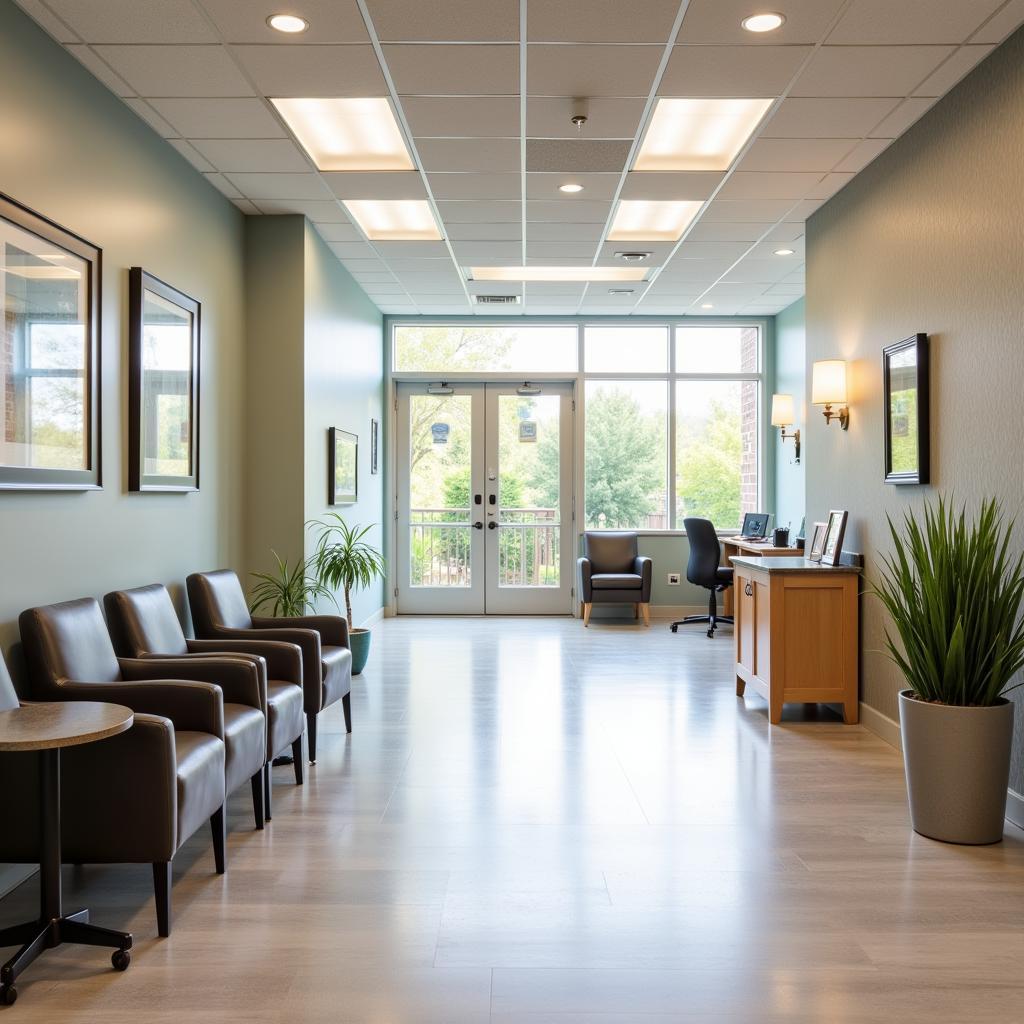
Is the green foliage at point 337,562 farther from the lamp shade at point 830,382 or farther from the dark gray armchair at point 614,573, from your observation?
the dark gray armchair at point 614,573

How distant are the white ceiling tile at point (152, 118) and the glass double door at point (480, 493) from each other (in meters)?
4.84

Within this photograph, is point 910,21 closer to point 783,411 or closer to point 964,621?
point 964,621

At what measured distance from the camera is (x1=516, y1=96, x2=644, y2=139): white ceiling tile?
387 cm

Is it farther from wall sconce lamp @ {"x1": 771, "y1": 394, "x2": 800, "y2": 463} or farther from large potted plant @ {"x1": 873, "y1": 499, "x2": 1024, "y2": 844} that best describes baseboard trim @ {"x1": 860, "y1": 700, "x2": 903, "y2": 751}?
wall sconce lamp @ {"x1": 771, "y1": 394, "x2": 800, "y2": 463}

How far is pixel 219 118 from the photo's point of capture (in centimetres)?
401

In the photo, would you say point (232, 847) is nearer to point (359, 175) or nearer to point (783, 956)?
point (783, 956)

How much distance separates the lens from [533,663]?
6.47 meters

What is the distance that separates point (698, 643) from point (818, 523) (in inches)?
85.3

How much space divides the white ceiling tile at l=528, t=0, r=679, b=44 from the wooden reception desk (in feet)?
8.66

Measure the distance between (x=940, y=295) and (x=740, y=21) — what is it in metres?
1.47

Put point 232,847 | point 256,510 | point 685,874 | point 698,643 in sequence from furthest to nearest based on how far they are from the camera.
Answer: point 698,643 < point 256,510 < point 232,847 < point 685,874

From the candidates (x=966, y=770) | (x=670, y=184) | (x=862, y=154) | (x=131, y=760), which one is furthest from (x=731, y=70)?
(x=131, y=760)

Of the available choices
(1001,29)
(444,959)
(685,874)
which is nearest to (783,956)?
(685,874)

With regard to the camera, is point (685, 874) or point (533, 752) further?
point (533, 752)
